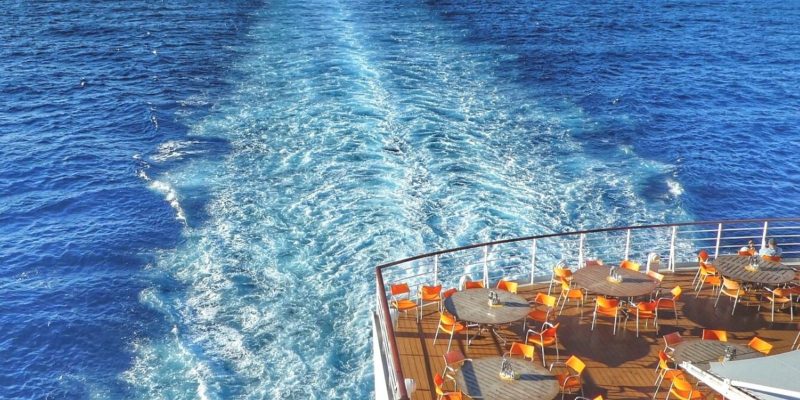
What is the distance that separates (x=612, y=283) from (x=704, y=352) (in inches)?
122

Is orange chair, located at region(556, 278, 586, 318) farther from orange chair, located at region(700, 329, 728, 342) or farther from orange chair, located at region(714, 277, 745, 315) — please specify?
orange chair, located at region(714, 277, 745, 315)

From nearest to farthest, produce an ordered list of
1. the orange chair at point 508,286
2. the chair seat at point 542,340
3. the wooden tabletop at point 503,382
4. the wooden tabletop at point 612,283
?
the wooden tabletop at point 503,382, the chair seat at point 542,340, the wooden tabletop at point 612,283, the orange chair at point 508,286

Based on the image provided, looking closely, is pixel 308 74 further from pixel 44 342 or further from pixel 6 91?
pixel 44 342

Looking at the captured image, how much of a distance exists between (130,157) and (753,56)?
44824 mm

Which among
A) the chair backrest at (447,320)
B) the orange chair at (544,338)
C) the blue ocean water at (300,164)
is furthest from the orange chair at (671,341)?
the blue ocean water at (300,164)

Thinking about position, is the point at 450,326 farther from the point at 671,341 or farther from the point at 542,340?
the point at 671,341

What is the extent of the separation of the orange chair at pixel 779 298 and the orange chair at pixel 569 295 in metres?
4.46

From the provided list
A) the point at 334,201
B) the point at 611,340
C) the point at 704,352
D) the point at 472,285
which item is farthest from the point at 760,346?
the point at 334,201

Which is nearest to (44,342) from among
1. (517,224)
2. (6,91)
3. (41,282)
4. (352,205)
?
(41,282)

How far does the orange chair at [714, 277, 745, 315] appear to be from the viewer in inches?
673

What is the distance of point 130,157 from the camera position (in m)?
33.4

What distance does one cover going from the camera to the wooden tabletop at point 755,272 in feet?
55.7

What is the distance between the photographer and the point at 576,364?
45.9 feet

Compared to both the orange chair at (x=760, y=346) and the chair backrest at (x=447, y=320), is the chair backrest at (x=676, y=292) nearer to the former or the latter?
the orange chair at (x=760, y=346)
